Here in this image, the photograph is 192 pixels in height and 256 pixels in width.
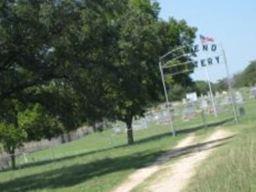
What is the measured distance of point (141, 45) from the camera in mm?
33625

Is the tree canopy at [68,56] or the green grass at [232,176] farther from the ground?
the tree canopy at [68,56]

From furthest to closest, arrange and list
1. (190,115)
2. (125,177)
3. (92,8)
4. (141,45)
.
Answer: (190,115), (141,45), (92,8), (125,177)

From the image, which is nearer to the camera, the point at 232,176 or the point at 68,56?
the point at 232,176

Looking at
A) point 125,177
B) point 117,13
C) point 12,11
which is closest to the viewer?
point 125,177

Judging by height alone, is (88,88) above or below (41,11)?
below

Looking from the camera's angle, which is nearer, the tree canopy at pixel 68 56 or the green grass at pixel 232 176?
the green grass at pixel 232 176

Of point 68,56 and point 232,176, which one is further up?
point 68,56

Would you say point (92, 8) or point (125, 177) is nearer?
point (125, 177)

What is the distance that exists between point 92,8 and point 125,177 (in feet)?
25.1

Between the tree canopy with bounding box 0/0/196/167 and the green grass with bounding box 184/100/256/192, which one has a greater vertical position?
the tree canopy with bounding box 0/0/196/167

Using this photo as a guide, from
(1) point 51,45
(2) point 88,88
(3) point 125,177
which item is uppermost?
(1) point 51,45

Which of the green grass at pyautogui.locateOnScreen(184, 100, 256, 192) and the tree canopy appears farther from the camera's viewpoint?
the tree canopy

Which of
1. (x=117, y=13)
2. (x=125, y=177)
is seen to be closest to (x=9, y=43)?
(x=117, y=13)

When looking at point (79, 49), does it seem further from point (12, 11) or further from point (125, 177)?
point (125, 177)
